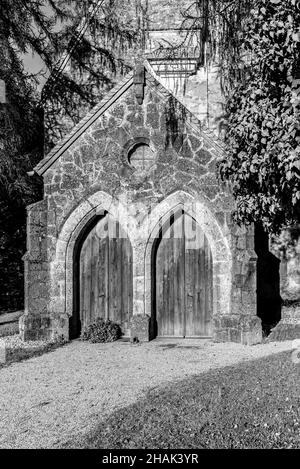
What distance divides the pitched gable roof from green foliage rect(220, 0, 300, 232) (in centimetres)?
285

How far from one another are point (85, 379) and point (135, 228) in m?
4.17

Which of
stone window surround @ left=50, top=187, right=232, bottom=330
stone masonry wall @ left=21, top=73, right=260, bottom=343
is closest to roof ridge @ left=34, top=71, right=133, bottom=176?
stone masonry wall @ left=21, top=73, right=260, bottom=343

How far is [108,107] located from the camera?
1162 cm

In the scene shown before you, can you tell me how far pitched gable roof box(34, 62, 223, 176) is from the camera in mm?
11428

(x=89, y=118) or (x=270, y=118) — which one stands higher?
(x=89, y=118)

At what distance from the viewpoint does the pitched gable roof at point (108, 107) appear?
11.4 m

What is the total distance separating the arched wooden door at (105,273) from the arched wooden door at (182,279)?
0.74 metres

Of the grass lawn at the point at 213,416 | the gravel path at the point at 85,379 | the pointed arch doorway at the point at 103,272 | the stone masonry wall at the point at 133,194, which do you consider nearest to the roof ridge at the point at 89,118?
the stone masonry wall at the point at 133,194

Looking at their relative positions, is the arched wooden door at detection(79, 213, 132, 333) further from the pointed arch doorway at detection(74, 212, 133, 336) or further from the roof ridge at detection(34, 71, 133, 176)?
the roof ridge at detection(34, 71, 133, 176)

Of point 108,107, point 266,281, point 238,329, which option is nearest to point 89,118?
point 108,107

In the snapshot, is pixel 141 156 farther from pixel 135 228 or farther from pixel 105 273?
pixel 105 273

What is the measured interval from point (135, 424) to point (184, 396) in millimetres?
1123

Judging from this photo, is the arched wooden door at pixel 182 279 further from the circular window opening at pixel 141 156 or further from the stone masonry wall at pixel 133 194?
the circular window opening at pixel 141 156
